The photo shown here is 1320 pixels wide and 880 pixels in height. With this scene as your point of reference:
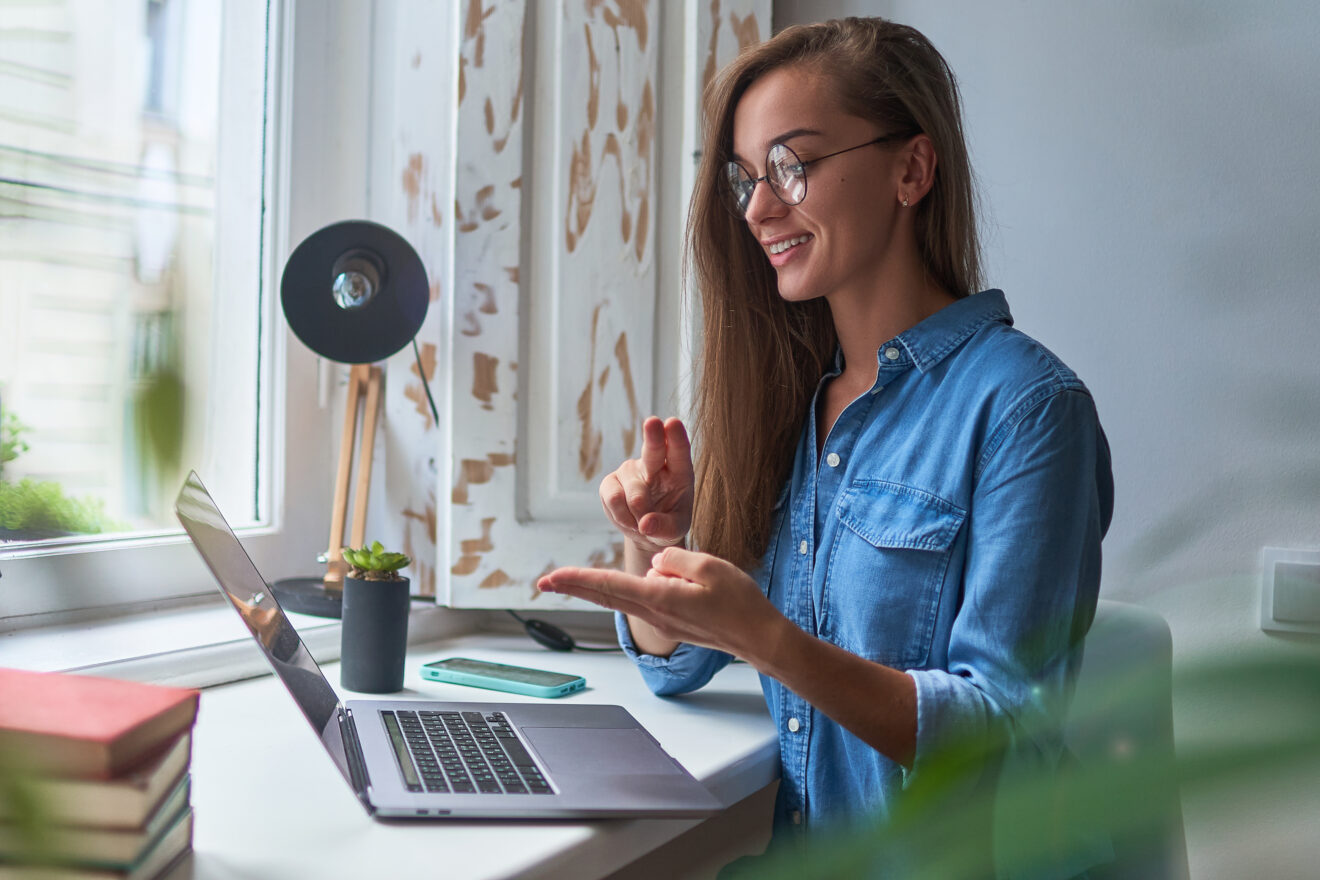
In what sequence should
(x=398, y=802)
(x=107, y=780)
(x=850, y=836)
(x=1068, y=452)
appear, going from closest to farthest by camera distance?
(x=850, y=836), (x=107, y=780), (x=398, y=802), (x=1068, y=452)

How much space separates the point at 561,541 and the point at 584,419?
17 cm

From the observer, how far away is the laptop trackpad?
0.88 metres

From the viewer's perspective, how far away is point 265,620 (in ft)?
2.64

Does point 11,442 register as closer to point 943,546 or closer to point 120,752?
point 120,752

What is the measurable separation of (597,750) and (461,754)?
12cm

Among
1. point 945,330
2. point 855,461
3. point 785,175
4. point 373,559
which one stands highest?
point 785,175

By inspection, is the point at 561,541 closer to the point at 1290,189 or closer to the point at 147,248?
the point at 1290,189

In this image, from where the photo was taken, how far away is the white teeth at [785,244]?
1.19 m

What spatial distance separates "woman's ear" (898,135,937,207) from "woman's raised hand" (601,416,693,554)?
1.19 ft

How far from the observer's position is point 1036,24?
1.43m

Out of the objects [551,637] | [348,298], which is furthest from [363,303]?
[551,637]

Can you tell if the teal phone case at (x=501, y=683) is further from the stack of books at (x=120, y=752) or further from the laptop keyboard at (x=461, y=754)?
the stack of books at (x=120, y=752)

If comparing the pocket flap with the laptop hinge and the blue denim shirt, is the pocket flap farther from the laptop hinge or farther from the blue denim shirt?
the laptop hinge

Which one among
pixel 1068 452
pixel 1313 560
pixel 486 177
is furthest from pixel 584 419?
pixel 1313 560
